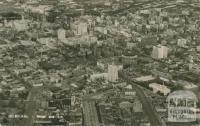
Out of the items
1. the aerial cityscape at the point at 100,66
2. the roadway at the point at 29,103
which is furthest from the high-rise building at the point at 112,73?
the roadway at the point at 29,103

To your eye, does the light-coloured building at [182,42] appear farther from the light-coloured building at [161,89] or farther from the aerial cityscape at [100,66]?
the light-coloured building at [161,89]

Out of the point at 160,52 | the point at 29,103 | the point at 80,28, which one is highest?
the point at 80,28

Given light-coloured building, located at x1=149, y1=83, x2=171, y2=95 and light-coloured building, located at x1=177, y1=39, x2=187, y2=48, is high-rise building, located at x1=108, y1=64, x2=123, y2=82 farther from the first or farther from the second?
light-coloured building, located at x1=177, y1=39, x2=187, y2=48

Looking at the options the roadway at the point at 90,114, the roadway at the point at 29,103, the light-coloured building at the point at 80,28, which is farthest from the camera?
the light-coloured building at the point at 80,28

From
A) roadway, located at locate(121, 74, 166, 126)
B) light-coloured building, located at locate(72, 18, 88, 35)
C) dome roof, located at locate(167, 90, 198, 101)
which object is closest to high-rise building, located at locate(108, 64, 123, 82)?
roadway, located at locate(121, 74, 166, 126)

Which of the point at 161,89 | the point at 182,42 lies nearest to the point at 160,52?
the point at 182,42

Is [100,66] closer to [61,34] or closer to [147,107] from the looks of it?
[147,107]
